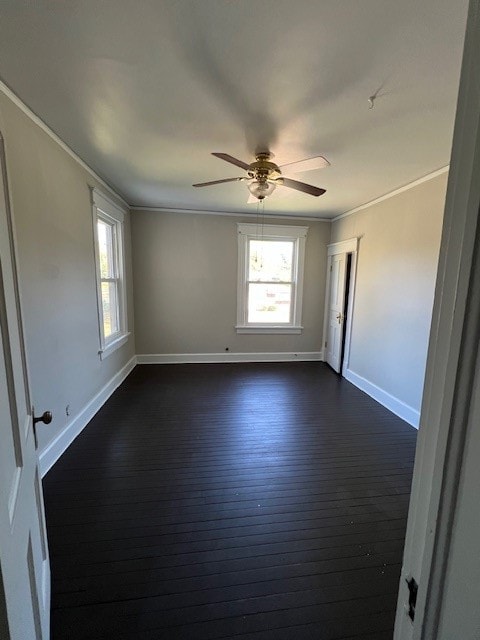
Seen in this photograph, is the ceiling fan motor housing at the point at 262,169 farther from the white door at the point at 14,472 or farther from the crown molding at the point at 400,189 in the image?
the white door at the point at 14,472

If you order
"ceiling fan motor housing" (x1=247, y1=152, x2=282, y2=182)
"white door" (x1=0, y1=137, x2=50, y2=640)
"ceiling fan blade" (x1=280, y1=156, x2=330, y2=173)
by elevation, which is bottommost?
"white door" (x1=0, y1=137, x2=50, y2=640)

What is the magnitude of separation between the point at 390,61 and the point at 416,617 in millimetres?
2079

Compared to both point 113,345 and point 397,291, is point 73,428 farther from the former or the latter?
point 397,291

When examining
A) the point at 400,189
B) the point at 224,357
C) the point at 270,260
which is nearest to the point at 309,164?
the point at 400,189

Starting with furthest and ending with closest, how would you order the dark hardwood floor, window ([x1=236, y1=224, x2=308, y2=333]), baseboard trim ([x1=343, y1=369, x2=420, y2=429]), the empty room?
window ([x1=236, y1=224, x2=308, y2=333]) → baseboard trim ([x1=343, y1=369, x2=420, y2=429]) → the dark hardwood floor → the empty room

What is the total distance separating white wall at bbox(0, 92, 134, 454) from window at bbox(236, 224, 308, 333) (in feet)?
8.16

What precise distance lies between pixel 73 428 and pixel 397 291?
3701 millimetres

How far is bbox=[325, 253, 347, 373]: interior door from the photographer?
181 inches

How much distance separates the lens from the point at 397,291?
132 inches

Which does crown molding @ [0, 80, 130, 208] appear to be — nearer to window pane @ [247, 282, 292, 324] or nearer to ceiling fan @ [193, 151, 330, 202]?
ceiling fan @ [193, 151, 330, 202]

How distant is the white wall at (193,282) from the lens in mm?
4664

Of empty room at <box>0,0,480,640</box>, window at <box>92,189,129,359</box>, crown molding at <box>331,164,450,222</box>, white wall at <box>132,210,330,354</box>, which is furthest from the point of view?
white wall at <box>132,210,330,354</box>

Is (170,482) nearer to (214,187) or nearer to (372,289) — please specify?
(214,187)

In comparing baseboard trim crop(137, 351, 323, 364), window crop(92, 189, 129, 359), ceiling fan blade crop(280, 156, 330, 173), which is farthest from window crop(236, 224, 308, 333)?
ceiling fan blade crop(280, 156, 330, 173)
